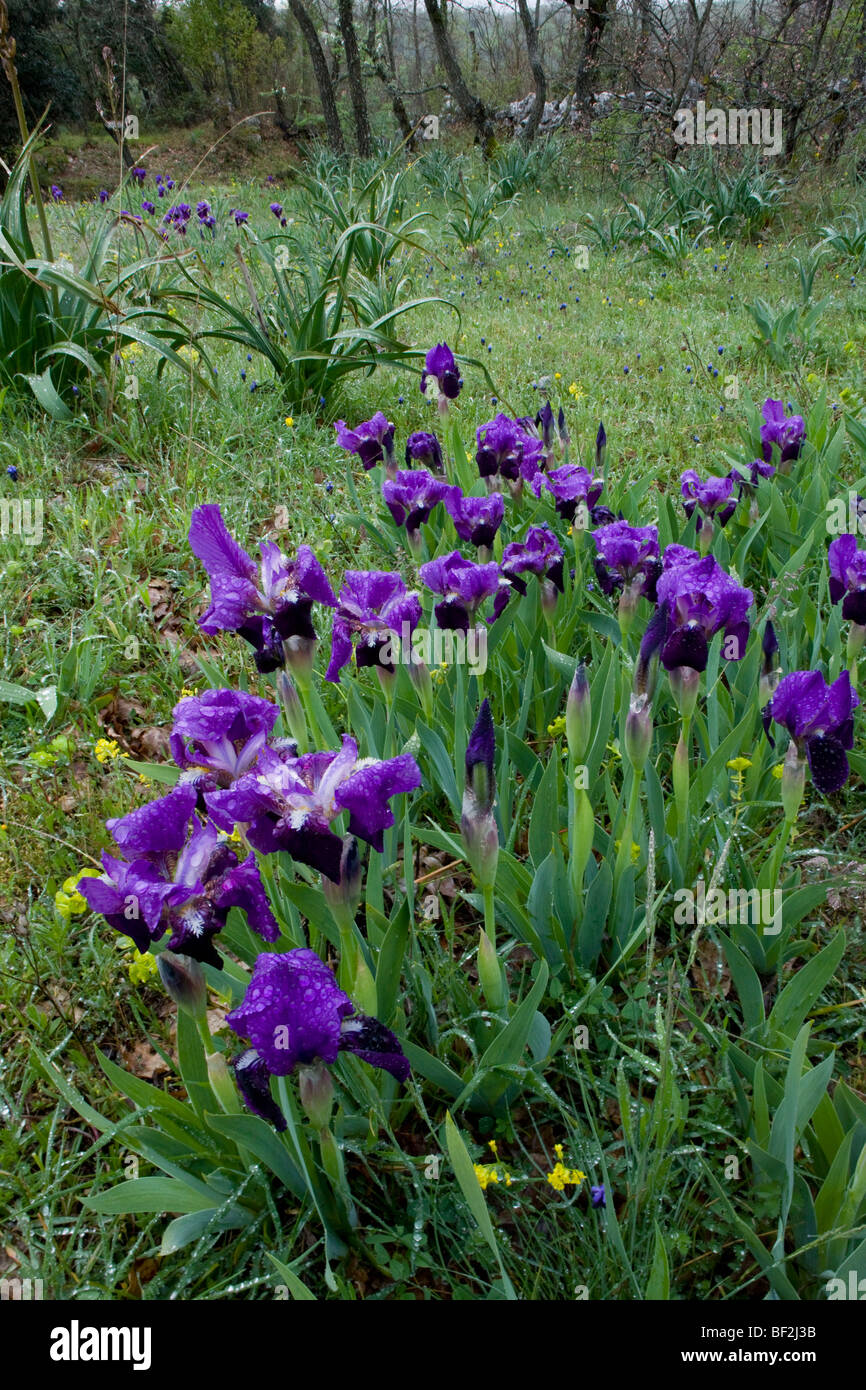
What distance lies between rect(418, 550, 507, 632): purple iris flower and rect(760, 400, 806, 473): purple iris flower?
1.59 metres

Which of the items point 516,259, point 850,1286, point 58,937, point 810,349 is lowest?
point 850,1286

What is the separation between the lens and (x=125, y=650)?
2598mm

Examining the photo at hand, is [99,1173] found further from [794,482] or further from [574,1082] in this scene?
[794,482]

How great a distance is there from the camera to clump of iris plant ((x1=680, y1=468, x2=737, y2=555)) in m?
2.31

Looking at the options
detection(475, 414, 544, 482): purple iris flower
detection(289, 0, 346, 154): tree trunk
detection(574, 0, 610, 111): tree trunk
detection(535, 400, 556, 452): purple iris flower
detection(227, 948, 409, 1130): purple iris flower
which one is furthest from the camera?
detection(289, 0, 346, 154): tree trunk

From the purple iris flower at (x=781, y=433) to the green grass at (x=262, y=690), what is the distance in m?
0.55

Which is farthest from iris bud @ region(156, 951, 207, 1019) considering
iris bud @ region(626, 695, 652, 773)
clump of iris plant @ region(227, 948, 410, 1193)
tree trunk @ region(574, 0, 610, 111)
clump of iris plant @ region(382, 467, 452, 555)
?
tree trunk @ region(574, 0, 610, 111)

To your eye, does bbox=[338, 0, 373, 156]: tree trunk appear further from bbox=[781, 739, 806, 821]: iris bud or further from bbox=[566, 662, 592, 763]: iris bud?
bbox=[781, 739, 806, 821]: iris bud

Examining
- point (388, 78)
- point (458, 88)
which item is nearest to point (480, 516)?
point (458, 88)

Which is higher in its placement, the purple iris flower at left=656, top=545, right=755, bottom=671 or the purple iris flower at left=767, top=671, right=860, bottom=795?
the purple iris flower at left=656, top=545, right=755, bottom=671

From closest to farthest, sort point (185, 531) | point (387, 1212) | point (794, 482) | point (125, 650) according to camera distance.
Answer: point (387, 1212)
point (125, 650)
point (794, 482)
point (185, 531)
